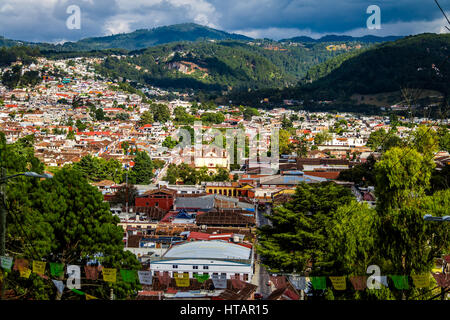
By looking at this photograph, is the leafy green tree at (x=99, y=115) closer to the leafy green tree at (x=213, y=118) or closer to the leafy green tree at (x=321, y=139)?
the leafy green tree at (x=213, y=118)

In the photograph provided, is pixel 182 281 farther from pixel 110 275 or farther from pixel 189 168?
pixel 189 168

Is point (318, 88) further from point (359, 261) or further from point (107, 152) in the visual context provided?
point (359, 261)

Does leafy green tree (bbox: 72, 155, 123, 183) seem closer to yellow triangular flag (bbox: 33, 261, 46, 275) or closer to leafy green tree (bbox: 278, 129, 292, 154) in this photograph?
leafy green tree (bbox: 278, 129, 292, 154)

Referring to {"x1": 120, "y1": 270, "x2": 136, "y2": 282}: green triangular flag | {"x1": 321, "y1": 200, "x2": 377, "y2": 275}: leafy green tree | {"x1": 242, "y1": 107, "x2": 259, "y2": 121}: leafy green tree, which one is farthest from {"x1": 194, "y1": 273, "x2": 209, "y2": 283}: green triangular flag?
{"x1": 242, "y1": 107, "x2": 259, "y2": 121}: leafy green tree

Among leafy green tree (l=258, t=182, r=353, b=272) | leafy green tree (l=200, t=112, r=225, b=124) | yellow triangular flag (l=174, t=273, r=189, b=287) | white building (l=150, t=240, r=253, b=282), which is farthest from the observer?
leafy green tree (l=200, t=112, r=225, b=124)

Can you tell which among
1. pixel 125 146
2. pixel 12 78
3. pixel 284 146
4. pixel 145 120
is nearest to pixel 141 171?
pixel 125 146

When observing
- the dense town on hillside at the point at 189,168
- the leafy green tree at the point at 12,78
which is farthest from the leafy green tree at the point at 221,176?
the leafy green tree at the point at 12,78
